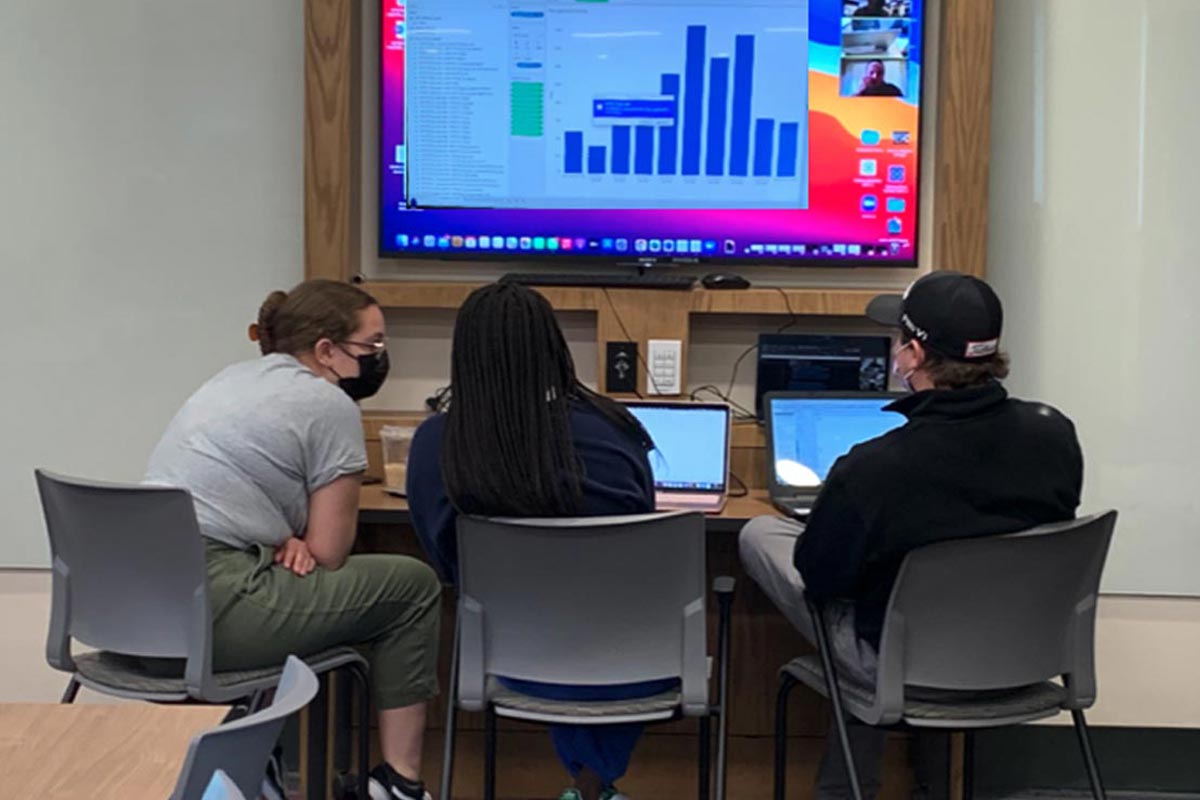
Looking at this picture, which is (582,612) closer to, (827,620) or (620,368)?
(827,620)

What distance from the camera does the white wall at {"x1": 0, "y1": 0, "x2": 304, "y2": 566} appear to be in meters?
3.18

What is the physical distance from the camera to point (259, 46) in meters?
3.19

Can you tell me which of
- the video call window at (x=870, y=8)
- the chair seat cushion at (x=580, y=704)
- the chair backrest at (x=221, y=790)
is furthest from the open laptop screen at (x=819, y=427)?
the chair backrest at (x=221, y=790)

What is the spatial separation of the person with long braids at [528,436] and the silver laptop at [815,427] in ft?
2.34

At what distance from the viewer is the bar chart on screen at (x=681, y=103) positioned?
3141 millimetres

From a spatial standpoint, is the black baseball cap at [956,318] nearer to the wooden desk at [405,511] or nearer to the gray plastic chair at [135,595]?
the wooden desk at [405,511]

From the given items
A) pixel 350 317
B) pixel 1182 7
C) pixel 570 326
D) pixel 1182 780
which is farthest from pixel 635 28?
pixel 1182 780

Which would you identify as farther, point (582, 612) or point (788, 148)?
point (788, 148)

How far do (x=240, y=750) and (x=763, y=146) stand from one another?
2.30 meters

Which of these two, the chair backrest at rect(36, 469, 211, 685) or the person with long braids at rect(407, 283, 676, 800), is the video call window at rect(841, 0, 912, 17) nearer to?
the person with long braids at rect(407, 283, 676, 800)

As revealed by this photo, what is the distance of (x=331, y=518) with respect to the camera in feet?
8.22

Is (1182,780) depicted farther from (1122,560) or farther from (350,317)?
(350,317)

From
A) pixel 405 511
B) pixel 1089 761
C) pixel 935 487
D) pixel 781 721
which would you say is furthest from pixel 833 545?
pixel 405 511

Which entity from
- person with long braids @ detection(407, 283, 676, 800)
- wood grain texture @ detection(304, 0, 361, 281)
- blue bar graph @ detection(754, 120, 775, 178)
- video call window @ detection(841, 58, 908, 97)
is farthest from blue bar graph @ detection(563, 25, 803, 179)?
person with long braids @ detection(407, 283, 676, 800)
